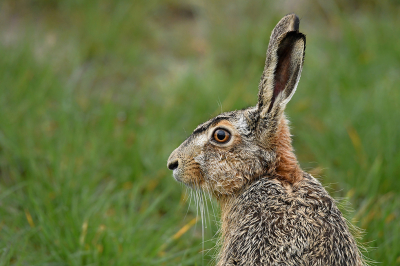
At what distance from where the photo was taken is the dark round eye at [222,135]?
10.2 feet

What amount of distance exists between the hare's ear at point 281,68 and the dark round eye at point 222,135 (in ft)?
0.89

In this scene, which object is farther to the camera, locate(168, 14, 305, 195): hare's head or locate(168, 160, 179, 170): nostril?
locate(168, 160, 179, 170): nostril

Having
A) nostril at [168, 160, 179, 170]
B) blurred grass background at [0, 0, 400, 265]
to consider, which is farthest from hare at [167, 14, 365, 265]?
blurred grass background at [0, 0, 400, 265]

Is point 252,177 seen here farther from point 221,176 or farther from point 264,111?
point 264,111

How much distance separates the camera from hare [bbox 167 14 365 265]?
100 inches

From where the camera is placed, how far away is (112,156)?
4.98 metres

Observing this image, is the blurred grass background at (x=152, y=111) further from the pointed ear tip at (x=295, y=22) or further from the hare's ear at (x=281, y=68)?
the pointed ear tip at (x=295, y=22)

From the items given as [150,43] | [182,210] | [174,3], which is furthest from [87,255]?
[174,3]

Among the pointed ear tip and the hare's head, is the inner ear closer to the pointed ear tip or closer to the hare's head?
the hare's head

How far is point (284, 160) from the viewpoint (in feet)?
10.2

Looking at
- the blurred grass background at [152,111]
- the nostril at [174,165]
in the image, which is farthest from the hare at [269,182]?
the blurred grass background at [152,111]

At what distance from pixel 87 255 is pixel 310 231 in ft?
6.36

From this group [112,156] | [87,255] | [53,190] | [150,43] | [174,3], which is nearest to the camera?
[87,255]

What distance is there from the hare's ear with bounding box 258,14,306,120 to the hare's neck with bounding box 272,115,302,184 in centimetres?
19
